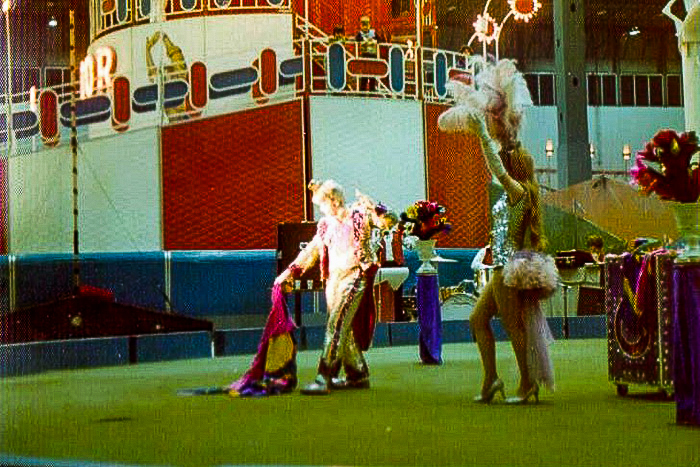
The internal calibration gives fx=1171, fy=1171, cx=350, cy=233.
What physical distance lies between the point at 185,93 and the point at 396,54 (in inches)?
113

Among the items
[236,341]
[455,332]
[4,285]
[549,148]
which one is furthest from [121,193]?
[549,148]

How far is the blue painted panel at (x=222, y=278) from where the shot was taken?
1521cm

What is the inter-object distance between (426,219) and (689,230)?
208 inches

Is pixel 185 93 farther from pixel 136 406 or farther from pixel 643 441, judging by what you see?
pixel 643 441

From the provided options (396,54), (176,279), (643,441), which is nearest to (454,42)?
(396,54)

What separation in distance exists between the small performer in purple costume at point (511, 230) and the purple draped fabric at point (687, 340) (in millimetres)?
1068

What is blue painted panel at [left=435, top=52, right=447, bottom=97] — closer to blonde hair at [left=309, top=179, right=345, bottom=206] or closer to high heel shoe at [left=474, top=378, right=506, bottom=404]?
blonde hair at [left=309, top=179, right=345, bottom=206]

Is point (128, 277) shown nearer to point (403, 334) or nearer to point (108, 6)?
point (403, 334)

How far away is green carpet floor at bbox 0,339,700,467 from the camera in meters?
4.46

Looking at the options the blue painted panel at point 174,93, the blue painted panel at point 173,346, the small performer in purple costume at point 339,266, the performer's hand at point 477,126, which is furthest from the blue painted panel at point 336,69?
the performer's hand at point 477,126

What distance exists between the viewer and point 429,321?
32.8 feet

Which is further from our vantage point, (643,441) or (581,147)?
(581,147)

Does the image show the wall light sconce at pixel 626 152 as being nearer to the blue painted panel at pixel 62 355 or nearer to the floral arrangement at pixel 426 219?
the floral arrangement at pixel 426 219

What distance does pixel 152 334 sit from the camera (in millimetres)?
11383
